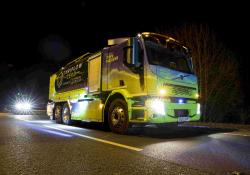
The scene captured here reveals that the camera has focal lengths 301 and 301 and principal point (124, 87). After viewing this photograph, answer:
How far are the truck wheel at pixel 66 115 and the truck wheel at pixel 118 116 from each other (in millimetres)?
4518

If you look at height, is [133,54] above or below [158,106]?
above

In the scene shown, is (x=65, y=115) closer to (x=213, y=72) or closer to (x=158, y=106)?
(x=158, y=106)

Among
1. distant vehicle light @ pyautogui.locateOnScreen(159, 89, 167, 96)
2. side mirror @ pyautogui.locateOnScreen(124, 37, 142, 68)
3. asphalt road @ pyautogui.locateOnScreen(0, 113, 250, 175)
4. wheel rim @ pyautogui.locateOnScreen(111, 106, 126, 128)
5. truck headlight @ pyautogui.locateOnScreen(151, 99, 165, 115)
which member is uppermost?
side mirror @ pyautogui.locateOnScreen(124, 37, 142, 68)

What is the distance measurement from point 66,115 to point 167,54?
6.87 meters

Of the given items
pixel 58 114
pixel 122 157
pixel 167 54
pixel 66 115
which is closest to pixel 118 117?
pixel 167 54

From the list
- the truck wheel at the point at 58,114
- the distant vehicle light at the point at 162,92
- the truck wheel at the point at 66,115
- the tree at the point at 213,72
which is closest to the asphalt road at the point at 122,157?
the distant vehicle light at the point at 162,92

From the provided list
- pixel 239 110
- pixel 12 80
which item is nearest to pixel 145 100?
pixel 239 110

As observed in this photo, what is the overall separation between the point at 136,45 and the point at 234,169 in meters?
5.10

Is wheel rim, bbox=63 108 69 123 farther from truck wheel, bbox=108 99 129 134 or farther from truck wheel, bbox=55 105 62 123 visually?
truck wheel, bbox=108 99 129 134

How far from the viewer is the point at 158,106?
852 centimetres

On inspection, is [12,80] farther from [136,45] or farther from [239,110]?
[136,45]

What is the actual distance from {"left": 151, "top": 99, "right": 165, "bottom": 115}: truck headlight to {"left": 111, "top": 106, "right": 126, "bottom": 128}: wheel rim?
133 cm

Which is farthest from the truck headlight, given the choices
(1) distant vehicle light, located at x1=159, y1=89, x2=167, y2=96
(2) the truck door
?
(2) the truck door

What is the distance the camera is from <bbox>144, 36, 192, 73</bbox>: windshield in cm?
909
